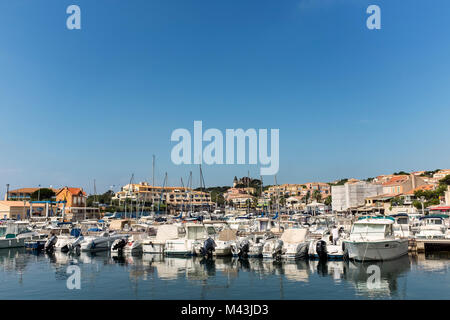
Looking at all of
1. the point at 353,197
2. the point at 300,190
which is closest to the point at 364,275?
the point at 353,197

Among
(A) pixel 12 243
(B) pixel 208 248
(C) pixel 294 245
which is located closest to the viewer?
(C) pixel 294 245

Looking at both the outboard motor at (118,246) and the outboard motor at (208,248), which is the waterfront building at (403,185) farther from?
the outboard motor at (118,246)

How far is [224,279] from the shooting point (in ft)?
76.5

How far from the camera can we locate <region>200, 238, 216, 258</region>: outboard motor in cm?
3288

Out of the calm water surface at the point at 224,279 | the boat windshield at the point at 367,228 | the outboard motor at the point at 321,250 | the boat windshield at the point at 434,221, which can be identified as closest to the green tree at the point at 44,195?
the calm water surface at the point at 224,279

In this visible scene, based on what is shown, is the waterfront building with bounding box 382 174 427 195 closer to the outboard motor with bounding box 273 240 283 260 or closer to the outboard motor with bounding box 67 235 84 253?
the outboard motor with bounding box 273 240 283 260

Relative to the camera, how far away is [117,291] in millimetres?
20219

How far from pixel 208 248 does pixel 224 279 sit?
10235 mm

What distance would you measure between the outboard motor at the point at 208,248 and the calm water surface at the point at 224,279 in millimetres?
1067

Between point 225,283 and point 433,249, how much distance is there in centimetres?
2263

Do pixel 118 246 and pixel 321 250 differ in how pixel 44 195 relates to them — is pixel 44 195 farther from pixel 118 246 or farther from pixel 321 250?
pixel 321 250

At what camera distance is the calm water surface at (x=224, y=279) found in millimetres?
18938

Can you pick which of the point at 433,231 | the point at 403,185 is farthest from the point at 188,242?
the point at 403,185

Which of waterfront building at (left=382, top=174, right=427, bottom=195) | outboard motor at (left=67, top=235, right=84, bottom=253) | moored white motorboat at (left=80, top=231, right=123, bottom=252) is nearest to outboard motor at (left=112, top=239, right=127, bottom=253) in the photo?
moored white motorboat at (left=80, top=231, right=123, bottom=252)
